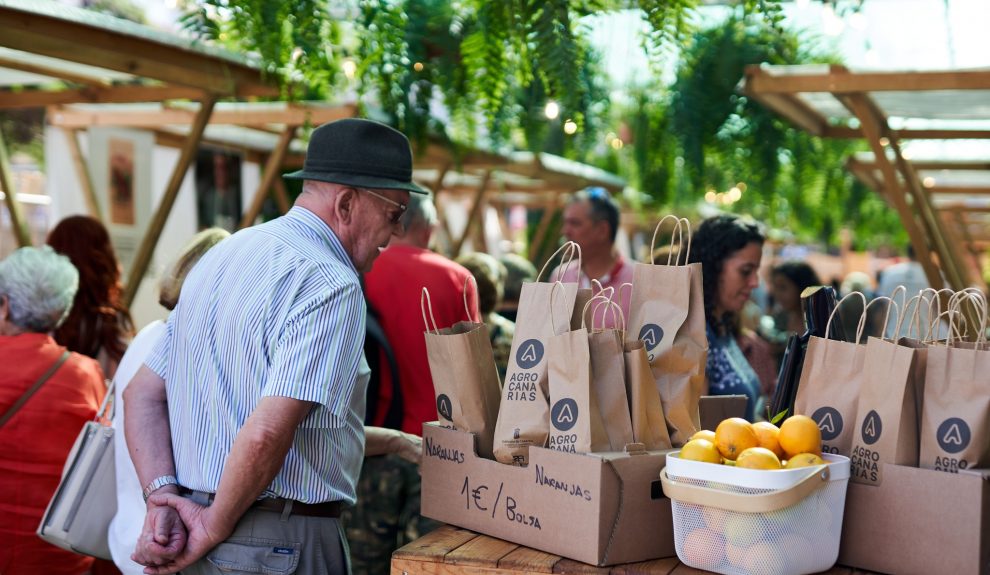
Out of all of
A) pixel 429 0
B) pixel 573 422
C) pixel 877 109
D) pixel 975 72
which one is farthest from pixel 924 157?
pixel 573 422

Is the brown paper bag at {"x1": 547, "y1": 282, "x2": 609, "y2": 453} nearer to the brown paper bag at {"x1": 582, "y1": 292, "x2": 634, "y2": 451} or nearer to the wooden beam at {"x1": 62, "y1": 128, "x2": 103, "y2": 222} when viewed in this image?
the brown paper bag at {"x1": 582, "y1": 292, "x2": 634, "y2": 451}

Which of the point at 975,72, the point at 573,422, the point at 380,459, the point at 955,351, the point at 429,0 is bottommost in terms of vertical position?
the point at 380,459

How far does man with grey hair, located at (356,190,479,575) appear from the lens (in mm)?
3182

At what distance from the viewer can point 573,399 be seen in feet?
6.29

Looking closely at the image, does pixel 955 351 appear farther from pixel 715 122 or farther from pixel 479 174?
pixel 479 174

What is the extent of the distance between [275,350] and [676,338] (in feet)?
2.73

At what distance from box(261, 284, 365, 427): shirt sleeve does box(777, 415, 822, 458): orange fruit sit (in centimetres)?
86

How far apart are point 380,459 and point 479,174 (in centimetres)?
543

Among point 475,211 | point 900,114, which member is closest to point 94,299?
point 900,114

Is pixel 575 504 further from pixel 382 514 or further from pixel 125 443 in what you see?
pixel 382 514

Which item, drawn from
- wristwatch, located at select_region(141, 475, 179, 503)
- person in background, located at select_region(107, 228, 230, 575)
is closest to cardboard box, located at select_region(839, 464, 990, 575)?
wristwatch, located at select_region(141, 475, 179, 503)

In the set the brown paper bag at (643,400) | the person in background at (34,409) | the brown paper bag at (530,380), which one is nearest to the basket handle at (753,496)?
the brown paper bag at (643,400)

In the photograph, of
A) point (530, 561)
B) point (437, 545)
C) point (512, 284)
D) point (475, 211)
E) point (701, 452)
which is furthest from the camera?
point (475, 211)

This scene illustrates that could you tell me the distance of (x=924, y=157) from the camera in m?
6.37
